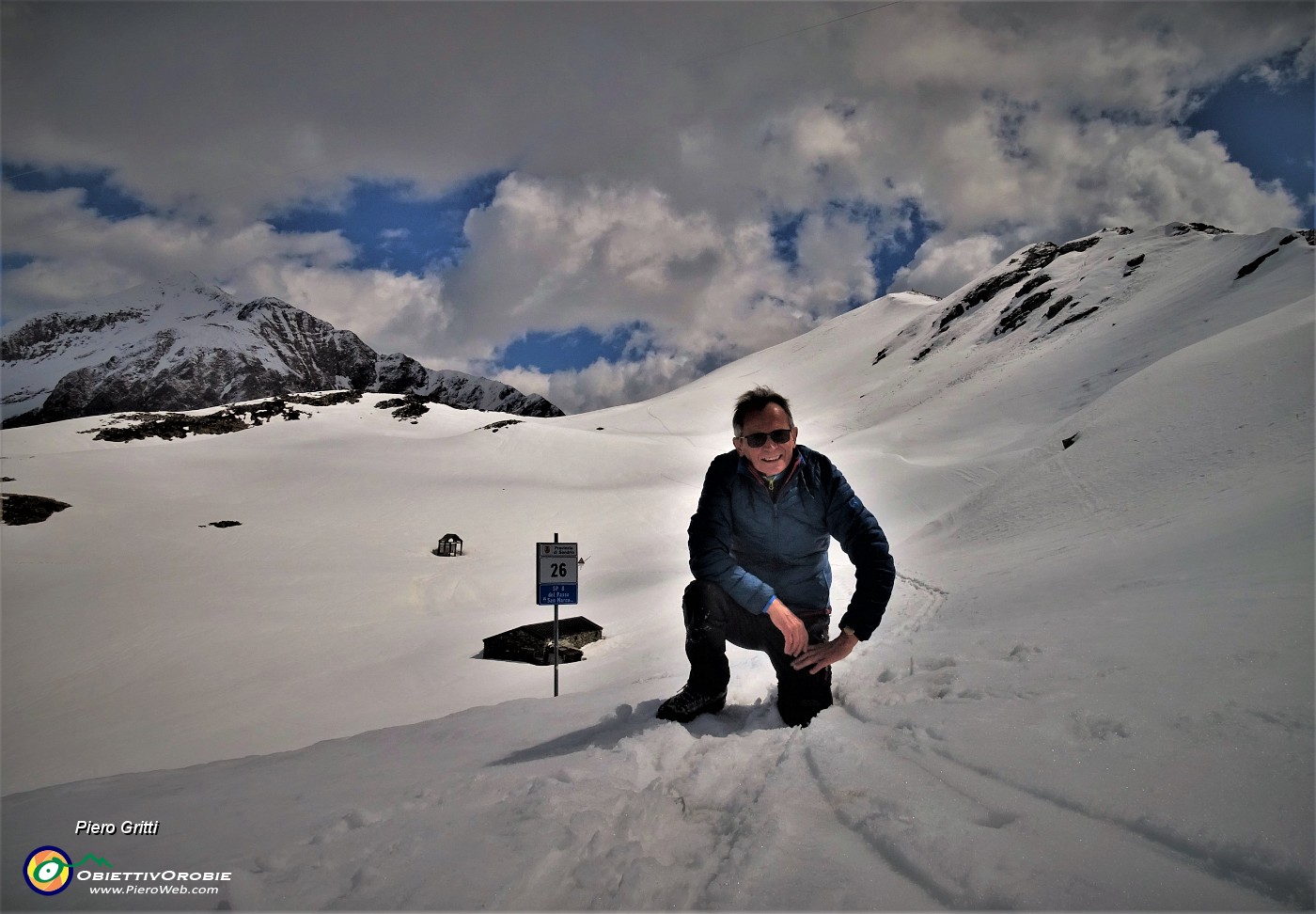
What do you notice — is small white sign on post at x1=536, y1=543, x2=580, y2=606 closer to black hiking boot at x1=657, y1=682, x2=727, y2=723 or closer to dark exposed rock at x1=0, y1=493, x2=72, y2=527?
black hiking boot at x1=657, y1=682, x2=727, y2=723

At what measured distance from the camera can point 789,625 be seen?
3250mm

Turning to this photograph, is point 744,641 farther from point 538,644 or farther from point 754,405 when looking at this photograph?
point 538,644

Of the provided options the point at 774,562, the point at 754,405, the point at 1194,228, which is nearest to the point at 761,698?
the point at 774,562

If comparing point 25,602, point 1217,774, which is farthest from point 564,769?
point 25,602

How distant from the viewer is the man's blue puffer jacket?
A: 10.9 ft

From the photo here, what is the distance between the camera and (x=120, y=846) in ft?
8.29

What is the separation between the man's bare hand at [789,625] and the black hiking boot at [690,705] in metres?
0.74

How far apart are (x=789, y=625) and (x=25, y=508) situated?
3982 centimetres

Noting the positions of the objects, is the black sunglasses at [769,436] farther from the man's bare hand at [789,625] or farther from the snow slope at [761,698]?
the snow slope at [761,698]

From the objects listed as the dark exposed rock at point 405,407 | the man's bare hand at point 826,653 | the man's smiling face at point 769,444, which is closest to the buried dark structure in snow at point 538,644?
the man's bare hand at point 826,653

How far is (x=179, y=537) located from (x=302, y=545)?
5.47 meters

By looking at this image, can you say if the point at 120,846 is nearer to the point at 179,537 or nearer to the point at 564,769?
the point at 564,769

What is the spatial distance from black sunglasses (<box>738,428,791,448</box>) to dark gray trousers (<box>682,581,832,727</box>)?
0.95 metres

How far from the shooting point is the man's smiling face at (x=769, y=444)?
343 cm
